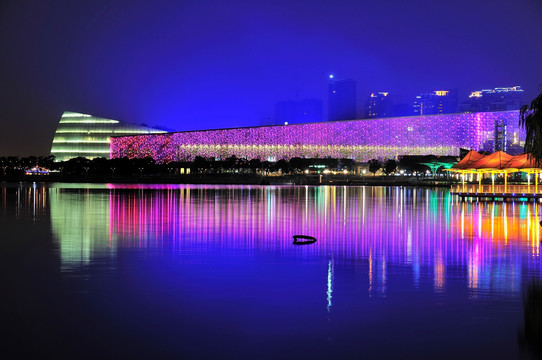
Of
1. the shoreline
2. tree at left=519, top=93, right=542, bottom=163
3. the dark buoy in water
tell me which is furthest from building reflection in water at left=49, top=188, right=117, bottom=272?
the shoreline

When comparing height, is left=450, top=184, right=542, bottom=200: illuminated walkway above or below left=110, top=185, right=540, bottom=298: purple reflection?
above

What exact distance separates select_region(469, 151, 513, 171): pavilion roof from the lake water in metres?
32.5

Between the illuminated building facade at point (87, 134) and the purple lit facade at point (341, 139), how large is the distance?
24.1ft

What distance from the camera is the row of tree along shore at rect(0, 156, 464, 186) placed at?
97.2 meters

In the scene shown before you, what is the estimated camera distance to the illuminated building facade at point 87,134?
462 ft

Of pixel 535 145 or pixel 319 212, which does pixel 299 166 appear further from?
pixel 535 145

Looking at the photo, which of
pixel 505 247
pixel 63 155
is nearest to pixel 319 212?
pixel 505 247

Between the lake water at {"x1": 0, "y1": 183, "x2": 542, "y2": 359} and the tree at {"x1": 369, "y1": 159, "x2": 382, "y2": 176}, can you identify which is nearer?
the lake water at {"x1": 0, "y1": 183, "x2": 542, "y2": 359}

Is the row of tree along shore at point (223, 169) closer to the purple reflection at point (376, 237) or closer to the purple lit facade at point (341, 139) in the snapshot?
the purple lit facade at point (341, 139)

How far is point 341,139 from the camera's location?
115 meters

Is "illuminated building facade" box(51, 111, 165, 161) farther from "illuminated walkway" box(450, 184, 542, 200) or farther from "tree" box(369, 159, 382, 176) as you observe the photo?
"illuminated walkway" box(450, 184, 542, 200)

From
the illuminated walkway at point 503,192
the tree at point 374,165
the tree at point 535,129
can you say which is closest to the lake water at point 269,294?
the tree at point 535,129

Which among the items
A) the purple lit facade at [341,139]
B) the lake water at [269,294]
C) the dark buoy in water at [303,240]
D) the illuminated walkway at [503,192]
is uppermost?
the purple lit facade at [341,139]

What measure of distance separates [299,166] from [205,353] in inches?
4209
